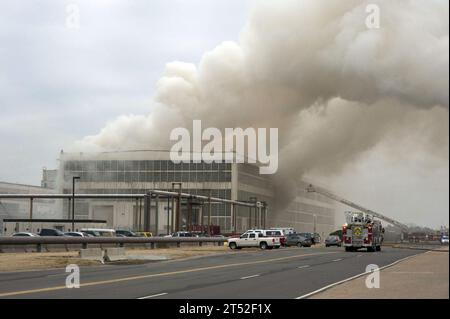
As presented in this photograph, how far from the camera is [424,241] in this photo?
225ft

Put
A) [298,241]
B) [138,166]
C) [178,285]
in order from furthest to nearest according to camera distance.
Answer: [138,166] < [298,241] < [178,285]

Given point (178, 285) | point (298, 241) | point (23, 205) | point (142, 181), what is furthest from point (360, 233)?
point (23, 205)

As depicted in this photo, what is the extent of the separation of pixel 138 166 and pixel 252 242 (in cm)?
4884

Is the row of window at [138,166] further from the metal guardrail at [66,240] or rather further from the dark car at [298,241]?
the metal guardrail at [66,240]

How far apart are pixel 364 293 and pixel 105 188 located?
282ft

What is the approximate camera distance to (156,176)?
3858 inches

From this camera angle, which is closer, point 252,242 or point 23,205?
point 252,242

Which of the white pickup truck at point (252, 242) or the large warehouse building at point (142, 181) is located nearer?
the white pickup truck at point (252, 242)

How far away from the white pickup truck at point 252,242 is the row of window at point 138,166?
46.4 meters

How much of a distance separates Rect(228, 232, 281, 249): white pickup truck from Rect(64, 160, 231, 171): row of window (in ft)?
152

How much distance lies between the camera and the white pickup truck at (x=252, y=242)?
2021 inches

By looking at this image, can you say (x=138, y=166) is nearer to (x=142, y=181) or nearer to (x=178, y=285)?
(x=142, y=181)

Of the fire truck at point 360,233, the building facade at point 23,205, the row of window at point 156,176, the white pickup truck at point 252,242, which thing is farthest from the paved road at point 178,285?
the row of window at point 156,176
